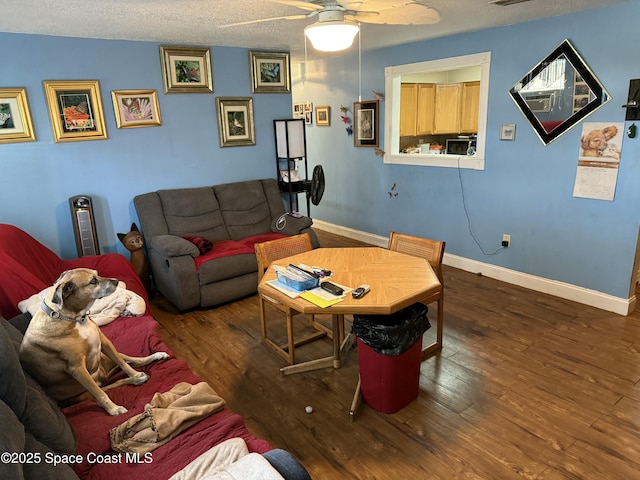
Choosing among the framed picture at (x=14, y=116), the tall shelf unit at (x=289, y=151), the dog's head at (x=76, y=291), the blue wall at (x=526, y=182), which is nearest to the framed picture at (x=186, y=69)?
the tall shelf unit at (x=289, y=151)

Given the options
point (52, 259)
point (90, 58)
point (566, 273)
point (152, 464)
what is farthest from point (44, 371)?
point (566, 273)

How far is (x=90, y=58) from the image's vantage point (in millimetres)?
3641

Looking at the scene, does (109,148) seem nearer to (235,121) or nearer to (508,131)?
(235,121)

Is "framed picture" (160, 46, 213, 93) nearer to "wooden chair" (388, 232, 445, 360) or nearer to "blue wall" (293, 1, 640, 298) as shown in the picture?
"blue wall" (293, 1, 640, 298)

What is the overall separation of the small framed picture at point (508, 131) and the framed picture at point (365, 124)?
1.61m

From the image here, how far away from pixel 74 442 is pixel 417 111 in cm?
508

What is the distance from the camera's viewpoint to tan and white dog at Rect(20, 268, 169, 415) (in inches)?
66.8

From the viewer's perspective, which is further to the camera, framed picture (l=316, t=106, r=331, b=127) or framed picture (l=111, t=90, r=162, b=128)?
framed picture (l=316, t=106, r=331, b=127)

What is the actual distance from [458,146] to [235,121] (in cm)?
273

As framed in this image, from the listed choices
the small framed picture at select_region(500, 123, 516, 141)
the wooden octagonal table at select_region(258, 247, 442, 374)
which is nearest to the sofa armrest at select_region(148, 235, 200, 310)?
the wooden octagonal table at select_region(258, 247, 442, 374)

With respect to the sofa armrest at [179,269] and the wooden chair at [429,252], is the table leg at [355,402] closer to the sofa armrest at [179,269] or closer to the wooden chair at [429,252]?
the wooden chair at [429,252]

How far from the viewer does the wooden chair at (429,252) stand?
284 centimetres

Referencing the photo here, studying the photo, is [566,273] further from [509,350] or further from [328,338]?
[328,338]

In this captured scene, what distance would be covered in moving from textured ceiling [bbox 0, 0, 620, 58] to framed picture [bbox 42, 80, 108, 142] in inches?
16.1
